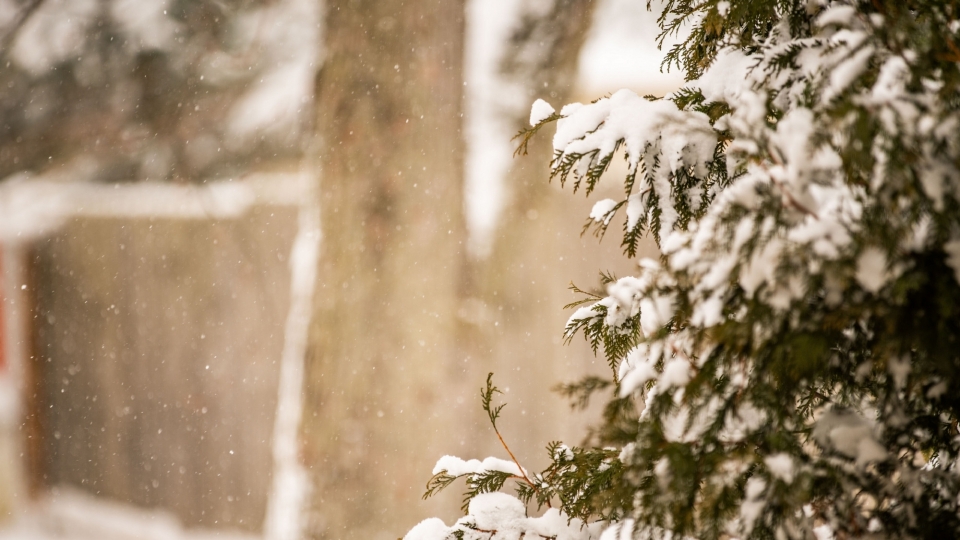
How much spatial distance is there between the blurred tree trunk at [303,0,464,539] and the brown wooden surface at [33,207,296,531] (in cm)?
309

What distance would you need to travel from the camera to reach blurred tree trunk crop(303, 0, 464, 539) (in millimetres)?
2967

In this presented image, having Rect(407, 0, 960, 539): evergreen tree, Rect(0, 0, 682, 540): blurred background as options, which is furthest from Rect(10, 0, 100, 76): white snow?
Rect(407, 0, 960, 539): evergreen tree

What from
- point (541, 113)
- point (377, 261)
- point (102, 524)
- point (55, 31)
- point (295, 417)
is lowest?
point (541, 113)

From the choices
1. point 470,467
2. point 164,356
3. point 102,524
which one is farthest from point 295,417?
point 102,524

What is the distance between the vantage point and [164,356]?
6.00m

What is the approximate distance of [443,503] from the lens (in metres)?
3.68

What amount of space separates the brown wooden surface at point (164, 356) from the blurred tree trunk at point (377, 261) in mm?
3091

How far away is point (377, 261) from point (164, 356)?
3788mm

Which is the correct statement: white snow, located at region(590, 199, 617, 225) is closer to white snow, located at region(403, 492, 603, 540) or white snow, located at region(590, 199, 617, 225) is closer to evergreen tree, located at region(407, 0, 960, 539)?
evergreen tree, located at region(407, 0, 960, 539)

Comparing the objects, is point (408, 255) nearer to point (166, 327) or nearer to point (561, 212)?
point (561, 212)

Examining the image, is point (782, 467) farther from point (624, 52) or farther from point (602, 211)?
point (624, 52)

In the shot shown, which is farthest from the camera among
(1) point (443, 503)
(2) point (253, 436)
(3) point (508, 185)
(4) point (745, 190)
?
(2) point (253, 436)

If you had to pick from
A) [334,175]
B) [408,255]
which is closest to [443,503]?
[408,255]

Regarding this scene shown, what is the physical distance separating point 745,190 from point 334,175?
2497 millimetres
